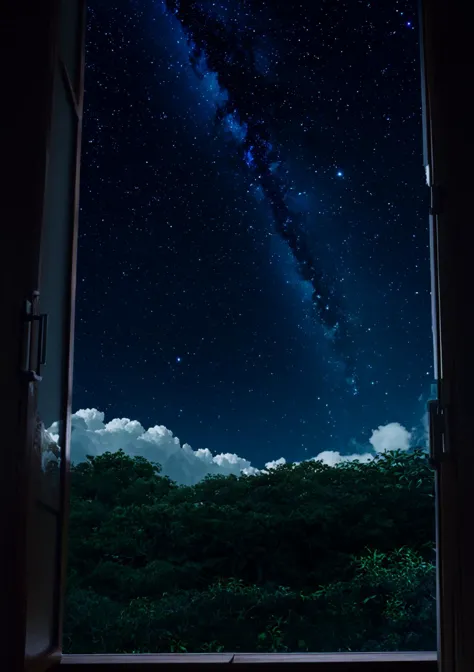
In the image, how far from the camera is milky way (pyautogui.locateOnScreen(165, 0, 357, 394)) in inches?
225

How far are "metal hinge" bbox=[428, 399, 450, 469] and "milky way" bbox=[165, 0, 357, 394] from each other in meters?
4.33

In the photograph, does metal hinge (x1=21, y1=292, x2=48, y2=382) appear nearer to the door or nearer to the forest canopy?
the door

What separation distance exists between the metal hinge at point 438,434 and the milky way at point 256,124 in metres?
4.33

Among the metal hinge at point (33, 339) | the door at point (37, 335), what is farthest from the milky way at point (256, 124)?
the metal hinge at point (33, 339)

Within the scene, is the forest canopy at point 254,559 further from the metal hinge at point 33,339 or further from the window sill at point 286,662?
the metal hinge at point 33,339

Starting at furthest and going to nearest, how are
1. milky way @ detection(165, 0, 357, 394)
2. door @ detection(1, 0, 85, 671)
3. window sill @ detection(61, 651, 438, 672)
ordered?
1. milky way @ detection(165, 0, 357, 394)
2. window sill @ detection(61, 651, 438, 672)
3. door @ detection(1, 0, 85, 671)

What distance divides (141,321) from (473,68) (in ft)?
15.3

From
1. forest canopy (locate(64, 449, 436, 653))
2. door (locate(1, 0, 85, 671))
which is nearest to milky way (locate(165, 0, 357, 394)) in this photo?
forest canopy (locate(64, 449, 436, 653))

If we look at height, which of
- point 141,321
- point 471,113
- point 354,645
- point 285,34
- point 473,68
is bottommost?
point 354,645

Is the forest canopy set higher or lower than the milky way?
lower

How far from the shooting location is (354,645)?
3.84m

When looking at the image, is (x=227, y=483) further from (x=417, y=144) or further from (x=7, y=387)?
(x=7, y=387)

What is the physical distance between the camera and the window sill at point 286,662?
1713 mm

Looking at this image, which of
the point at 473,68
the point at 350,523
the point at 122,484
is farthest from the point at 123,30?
the point at 473,68
